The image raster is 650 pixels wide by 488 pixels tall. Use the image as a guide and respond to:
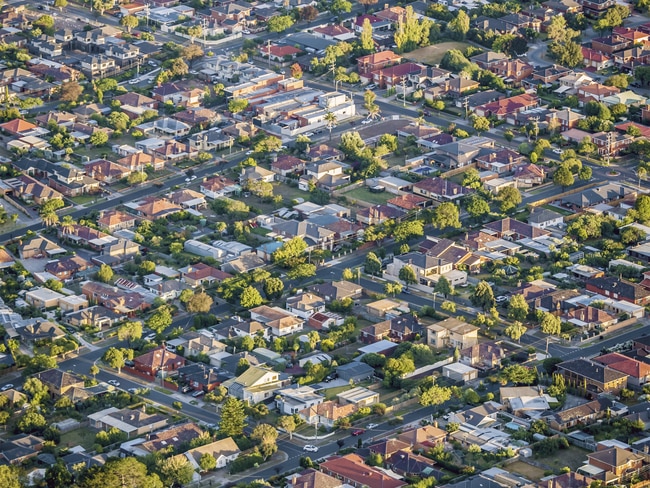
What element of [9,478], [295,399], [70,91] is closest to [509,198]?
[295,399]

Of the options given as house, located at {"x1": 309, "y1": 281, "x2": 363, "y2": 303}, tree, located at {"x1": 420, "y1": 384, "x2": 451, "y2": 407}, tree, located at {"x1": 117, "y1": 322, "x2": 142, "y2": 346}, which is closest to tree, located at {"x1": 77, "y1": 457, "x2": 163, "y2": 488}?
tree, located at {"x1": 420, "y1": 384, "x2": 451, "y2": 407}

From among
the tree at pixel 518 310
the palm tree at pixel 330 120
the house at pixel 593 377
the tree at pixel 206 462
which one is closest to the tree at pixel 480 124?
the palm tree at pixel 330 120

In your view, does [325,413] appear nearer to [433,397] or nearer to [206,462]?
[433,397]

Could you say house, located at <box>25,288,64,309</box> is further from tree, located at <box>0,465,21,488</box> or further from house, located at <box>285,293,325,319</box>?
tree, located at <box>0,465,21,488</box>

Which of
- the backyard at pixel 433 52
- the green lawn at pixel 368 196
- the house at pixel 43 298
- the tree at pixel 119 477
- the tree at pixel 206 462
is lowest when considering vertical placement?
the backyard at pixel 433 52

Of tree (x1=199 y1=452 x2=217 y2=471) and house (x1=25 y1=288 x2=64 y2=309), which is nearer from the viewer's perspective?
tree (x1=199 y1=452 x2=217 y2=471)

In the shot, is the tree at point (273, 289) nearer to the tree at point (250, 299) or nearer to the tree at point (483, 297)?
the tree at point (250, 299)
